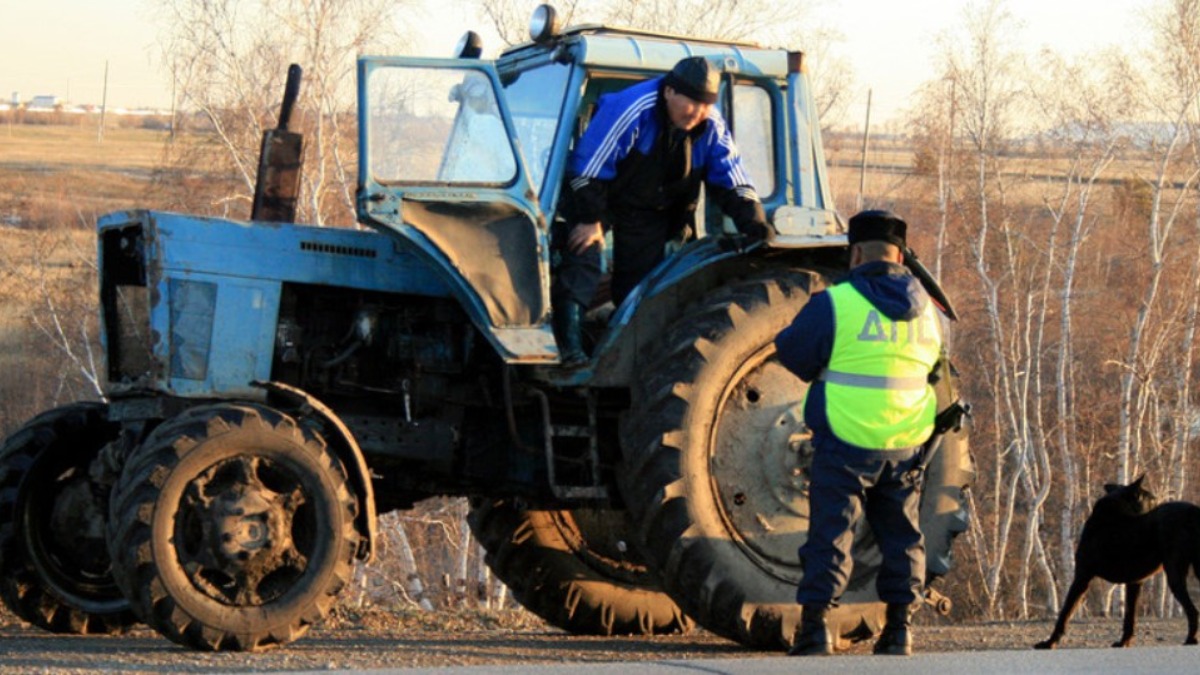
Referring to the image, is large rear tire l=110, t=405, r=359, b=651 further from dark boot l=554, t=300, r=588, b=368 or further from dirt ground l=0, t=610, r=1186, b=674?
dark boot l=554, t=300, r=588, b=368

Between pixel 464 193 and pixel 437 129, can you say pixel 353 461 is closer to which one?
pixel 464 193

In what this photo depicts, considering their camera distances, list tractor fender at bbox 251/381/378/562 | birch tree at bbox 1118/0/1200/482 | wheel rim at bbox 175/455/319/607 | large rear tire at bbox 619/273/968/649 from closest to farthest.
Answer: wheel rim at bbox 175/455/319/607 < tractor fender at bbox 251/381/378/562 < large rear tire at bbox 619/273/968/649 < birch tree at bbox 1118/0/1200/482

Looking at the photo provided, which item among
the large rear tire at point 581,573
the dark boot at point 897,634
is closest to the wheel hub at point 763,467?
A: the dark boot at point 897,634

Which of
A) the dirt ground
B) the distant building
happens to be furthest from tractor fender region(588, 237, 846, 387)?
the distant building

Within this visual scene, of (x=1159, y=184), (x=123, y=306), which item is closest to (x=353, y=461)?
(x=123, y=306)

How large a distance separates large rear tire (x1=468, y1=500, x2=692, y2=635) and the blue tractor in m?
0.71

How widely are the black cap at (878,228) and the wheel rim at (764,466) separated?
3.00 feet

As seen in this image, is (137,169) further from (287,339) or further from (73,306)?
(287,339)

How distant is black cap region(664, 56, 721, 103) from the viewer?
8055mm

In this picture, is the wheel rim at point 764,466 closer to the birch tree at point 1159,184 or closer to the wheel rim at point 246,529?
the wheel rim at point 246,529

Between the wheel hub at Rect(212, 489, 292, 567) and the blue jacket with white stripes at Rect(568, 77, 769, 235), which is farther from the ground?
the blue jacket with white stripes at Rect(568, 77, 769, 235)

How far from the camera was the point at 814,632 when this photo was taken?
287 inches

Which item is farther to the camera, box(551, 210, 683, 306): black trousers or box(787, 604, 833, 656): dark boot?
box(551, 210, 683, 306): black trousers

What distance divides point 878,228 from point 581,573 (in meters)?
2.97
